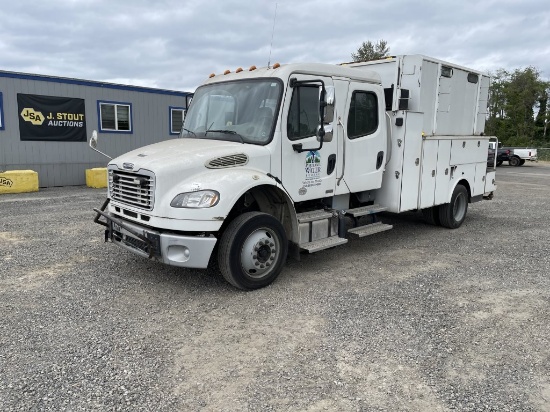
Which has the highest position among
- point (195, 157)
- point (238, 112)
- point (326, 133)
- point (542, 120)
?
point (542, 120)

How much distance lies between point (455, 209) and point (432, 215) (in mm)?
474

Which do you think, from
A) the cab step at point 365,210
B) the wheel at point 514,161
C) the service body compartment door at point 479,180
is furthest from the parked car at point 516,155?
the cab step at point 365,210

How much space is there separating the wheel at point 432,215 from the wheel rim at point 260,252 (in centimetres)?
449

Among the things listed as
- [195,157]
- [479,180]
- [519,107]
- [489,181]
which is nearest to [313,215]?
[195,157]

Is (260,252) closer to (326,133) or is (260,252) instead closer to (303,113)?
(326,133)

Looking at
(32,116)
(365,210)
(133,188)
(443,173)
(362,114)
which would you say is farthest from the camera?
(32,116)

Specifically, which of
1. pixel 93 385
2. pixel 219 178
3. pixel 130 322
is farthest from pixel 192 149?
pixel 93 385

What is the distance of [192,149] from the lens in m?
4.86

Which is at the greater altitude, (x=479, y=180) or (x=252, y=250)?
(x=479, y=180)

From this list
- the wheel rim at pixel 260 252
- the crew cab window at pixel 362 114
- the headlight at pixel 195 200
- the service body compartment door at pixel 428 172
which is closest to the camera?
the headlight at pixel 195 200

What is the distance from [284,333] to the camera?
3930 mm

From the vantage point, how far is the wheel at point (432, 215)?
8349mm

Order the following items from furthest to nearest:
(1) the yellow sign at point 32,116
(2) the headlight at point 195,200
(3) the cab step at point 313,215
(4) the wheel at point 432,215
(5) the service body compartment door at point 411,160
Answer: (1) the yellow sign at point 32,116 → (4) the wheel at point 432,215 → (5) the service body compartment door at point 411,160 → (3) the cab step at point 313,215 → (2) the headlight at point 195,200

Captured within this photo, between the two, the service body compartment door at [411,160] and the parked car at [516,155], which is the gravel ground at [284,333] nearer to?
the service body compartment door at [411,160]
